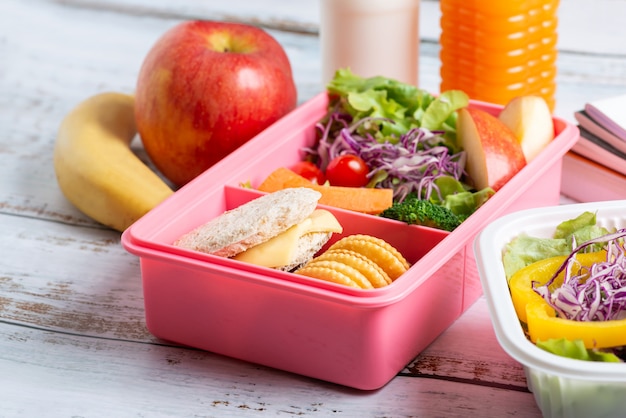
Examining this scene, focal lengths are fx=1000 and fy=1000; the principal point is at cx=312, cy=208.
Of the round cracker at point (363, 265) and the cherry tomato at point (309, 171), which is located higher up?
the round cracker at point (363, 265)

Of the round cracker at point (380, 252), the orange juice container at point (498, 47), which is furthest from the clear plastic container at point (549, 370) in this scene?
the orange juice container at point (498, 47)

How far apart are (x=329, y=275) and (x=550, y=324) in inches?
13.3

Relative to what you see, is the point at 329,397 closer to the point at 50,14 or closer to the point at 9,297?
the point at 9,297

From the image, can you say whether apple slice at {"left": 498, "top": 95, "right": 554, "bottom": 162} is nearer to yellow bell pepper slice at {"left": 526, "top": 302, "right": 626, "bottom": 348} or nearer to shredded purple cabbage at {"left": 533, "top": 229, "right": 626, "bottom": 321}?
shredded purple cabbage at {"left": 533, "top": 229, "right": 626, "bottom": 321}

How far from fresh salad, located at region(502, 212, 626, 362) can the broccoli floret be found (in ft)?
0.46

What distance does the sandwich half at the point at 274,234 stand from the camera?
5.16 feet

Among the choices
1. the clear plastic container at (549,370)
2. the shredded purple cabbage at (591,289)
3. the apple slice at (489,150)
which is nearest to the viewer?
the clear plastic container at (549,370)

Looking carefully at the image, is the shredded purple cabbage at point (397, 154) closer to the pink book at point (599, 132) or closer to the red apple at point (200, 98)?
the red apple at point (200, 98)

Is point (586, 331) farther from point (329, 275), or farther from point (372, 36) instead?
point (372, 36)

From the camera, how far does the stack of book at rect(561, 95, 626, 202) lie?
2.06 meters

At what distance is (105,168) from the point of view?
2.11 meters

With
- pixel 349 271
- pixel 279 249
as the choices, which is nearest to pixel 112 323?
pixel 279 249

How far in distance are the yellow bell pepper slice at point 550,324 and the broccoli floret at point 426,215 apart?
0.23 meters

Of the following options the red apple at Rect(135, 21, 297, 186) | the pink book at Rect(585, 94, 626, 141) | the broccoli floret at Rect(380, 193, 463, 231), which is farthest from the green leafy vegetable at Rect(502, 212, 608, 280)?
the red apple at Rect(135, 21, 297, 186)
